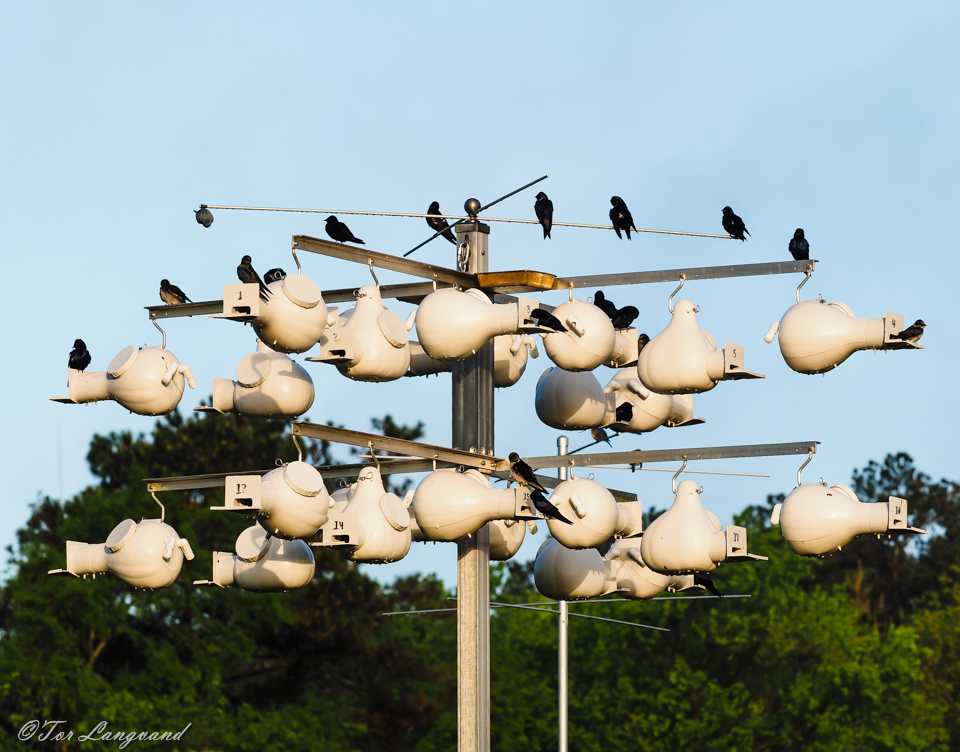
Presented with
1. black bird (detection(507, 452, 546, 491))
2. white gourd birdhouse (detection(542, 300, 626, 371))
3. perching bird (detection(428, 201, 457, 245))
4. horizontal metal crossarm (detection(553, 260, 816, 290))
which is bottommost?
black bird (detection(507, 452, 546, 491))

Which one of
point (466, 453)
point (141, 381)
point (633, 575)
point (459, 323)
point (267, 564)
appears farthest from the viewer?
point (633, 575)

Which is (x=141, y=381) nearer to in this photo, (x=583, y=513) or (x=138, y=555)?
(x=138, y=555)

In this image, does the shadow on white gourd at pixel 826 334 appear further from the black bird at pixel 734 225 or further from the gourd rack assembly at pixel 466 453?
the black bird at pixel 734 225

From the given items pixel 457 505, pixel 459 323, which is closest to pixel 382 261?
pixel 459 323

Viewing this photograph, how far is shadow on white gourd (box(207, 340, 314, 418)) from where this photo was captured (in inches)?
326

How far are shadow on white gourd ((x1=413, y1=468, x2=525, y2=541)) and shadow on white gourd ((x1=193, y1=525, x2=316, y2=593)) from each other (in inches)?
39.9

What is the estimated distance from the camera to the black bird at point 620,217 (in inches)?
353

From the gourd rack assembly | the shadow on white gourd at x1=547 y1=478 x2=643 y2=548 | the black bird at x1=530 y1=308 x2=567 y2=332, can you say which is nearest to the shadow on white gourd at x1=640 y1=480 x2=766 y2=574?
the gourd rack assembly

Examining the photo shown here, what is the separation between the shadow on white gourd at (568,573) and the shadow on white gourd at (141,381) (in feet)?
7.42

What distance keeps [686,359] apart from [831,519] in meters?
1.02

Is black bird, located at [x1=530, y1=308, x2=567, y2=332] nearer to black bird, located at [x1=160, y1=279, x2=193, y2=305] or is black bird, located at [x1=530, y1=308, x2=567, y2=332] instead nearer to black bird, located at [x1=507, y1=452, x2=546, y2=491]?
black bird, located at [x1=507, y1=452, x2=546, y2=491]

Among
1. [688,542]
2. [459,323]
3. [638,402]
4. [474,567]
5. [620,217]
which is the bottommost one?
[474,567]

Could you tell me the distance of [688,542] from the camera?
805cm

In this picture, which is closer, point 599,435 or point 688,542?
point 688,542
